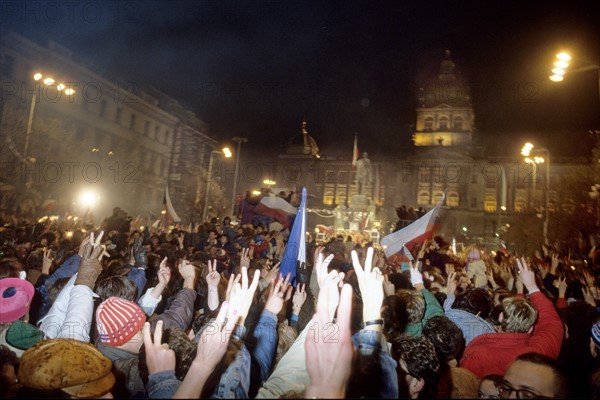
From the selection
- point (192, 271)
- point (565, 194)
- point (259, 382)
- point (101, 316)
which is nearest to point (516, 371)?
point (259, 382)

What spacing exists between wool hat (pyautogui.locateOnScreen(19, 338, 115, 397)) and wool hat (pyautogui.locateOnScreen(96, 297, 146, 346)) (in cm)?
59

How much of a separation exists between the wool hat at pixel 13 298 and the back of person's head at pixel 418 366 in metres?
2.94

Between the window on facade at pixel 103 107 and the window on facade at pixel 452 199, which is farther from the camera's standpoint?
the window on facade at pixel 452 199

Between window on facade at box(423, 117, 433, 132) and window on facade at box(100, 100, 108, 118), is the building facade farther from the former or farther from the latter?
window on facade at box(423, 117, 433, 132)

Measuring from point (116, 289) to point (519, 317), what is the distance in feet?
12.2

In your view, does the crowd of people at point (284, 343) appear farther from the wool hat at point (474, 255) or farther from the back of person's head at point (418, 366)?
the wool hat at point (474, 255)

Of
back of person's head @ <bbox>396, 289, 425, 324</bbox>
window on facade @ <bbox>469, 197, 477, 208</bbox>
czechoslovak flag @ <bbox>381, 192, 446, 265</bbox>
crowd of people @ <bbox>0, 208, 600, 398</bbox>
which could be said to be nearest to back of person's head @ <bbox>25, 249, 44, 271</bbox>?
crowd of people @ <bbox>0, 208, 600, 398</bbox>

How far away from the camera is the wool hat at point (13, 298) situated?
120 inches

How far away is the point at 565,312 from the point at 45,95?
132 feet

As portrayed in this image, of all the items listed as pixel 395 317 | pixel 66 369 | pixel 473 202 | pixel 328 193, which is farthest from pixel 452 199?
pixel 66 369

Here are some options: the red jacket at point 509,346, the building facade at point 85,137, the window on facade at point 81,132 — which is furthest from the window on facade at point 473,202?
the red jacket at point 509,346

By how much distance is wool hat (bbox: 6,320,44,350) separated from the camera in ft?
9.24

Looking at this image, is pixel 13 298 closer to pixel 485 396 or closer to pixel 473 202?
pixel 485 396

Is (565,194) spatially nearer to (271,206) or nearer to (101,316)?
(271,206)
